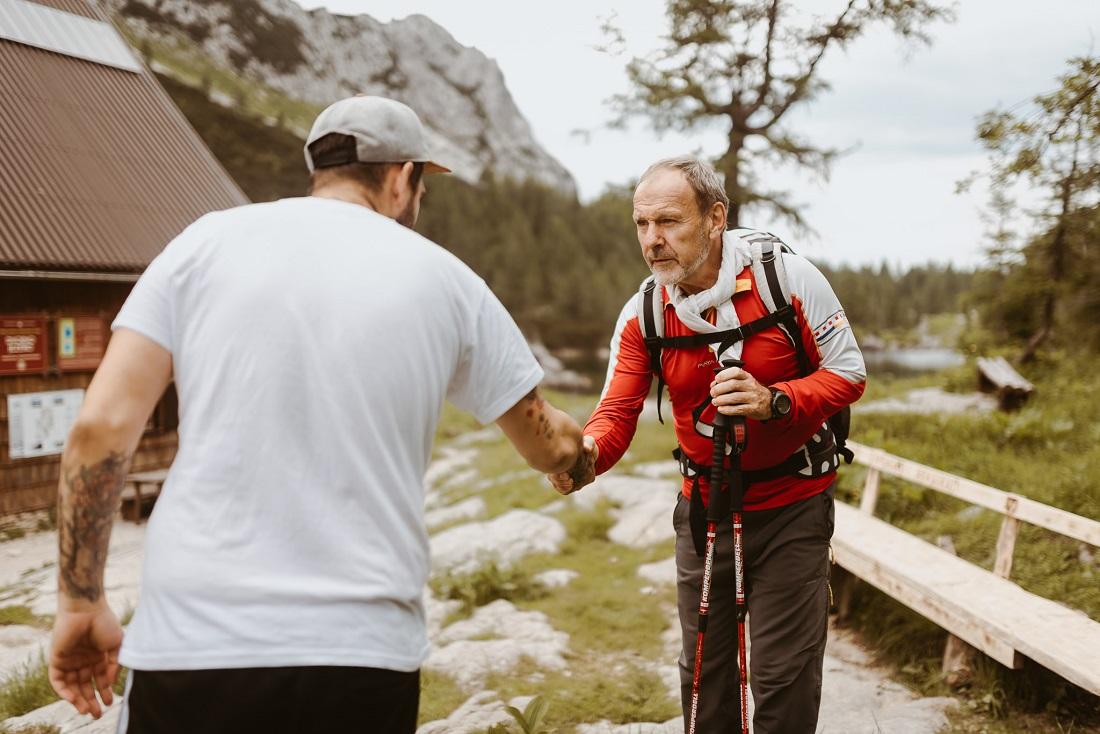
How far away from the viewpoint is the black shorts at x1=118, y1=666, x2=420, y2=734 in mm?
1532

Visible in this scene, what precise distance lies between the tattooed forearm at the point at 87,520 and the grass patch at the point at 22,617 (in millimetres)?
5184

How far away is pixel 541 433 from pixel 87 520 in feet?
3.35

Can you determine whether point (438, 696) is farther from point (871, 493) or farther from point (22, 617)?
point (871, 493)

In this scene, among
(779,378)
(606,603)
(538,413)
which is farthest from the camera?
(606,603)

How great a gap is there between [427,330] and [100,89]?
10.8 metres

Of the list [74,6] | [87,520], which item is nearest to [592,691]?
[87,520]

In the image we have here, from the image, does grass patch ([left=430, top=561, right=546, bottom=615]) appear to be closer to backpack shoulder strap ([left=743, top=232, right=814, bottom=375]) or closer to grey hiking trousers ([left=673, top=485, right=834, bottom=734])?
grey hiking trousers ([left=673, top=485, right=834, bottom=734])

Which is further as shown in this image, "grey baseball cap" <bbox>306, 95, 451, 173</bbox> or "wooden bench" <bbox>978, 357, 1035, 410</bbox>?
"wooden bench" <bbox>978, 357, 1035, 410</bbox>

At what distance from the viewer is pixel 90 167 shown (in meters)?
9.95

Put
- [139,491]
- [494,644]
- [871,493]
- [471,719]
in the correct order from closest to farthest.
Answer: [471,719] → [494,644] → [871,493] → [139,491]

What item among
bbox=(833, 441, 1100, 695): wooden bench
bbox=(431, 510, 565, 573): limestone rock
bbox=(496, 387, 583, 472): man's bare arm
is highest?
bbox=(496, 387, 583, 472): man's bare arm

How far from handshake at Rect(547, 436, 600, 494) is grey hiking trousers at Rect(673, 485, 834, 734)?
597 millimetres

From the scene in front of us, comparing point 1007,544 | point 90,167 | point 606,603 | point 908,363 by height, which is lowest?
point 908,363

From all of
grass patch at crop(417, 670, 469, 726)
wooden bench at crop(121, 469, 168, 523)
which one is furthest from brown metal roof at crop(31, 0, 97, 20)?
grass patch at crop(417, 670, 469, 726)
